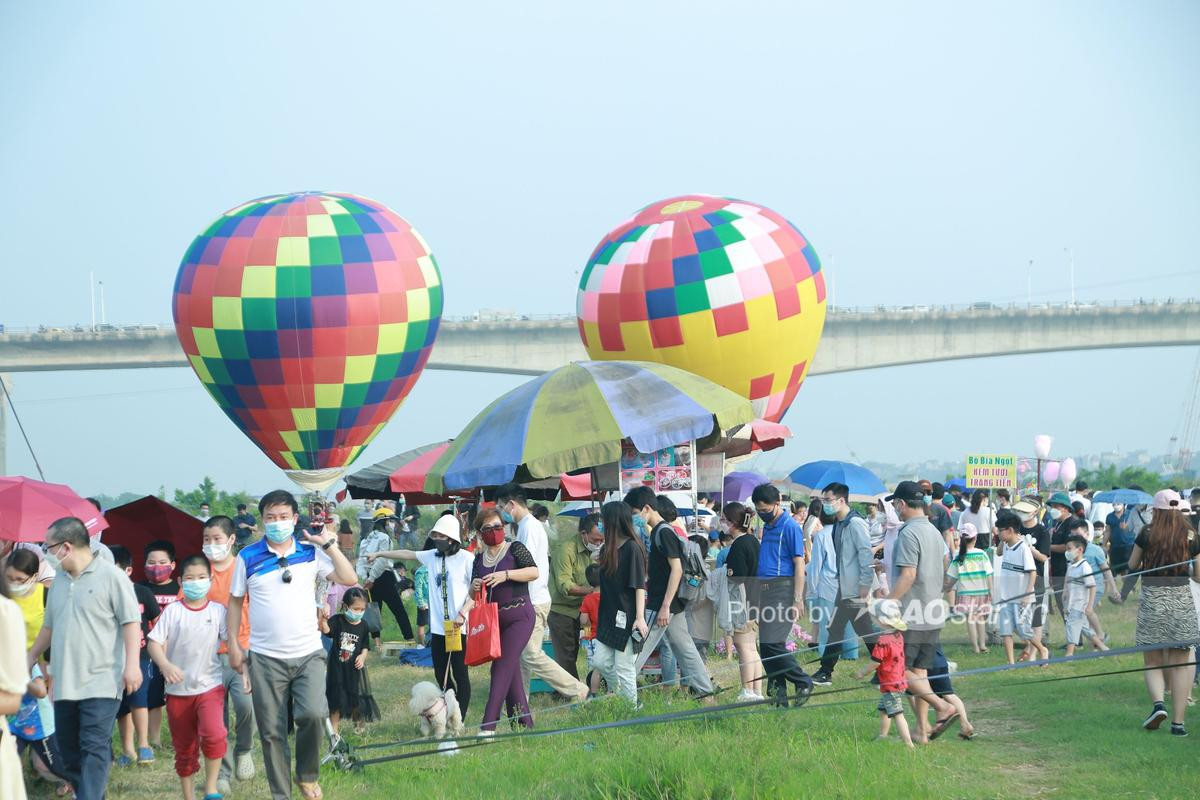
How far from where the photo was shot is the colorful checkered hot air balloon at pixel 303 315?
87.8ft

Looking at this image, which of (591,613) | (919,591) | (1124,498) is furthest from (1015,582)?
(1124,498)

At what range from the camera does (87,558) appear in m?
7.51

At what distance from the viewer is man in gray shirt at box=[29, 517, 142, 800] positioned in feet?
24.4

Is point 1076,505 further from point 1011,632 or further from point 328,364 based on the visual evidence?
point 328,364

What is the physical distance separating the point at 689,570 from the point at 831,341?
5596 centimetres

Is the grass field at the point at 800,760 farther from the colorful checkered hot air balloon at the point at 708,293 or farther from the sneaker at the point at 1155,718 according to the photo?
the colorful checkered hot air balloon at the point at 708,293

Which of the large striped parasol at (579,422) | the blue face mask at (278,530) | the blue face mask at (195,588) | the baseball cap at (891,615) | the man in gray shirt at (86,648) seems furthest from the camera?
the large striped parasol at (579,422)

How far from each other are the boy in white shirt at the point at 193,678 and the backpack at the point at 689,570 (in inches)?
132

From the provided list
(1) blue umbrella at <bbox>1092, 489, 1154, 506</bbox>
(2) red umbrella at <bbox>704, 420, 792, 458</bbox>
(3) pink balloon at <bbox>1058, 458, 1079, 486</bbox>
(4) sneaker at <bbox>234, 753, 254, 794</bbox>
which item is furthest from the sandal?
(3) pink balloon at <bbox>1058, 458, 1079, 486</bbox>

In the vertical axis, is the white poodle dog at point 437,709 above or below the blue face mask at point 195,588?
below

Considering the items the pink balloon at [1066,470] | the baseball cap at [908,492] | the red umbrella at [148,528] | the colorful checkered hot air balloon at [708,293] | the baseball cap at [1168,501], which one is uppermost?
the colorful checkered hot air balloon at [708,293]

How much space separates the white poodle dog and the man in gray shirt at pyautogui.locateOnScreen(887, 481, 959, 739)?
10.3 feet

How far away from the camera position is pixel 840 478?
19656 millimetres

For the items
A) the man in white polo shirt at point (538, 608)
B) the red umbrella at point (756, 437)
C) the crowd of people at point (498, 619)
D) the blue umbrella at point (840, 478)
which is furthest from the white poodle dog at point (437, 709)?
the blue umbrella at point (840, 478)
